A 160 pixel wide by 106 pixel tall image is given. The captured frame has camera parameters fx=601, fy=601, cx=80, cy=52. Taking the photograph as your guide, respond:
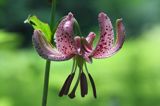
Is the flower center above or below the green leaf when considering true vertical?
below

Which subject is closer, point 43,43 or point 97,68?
point 43,43

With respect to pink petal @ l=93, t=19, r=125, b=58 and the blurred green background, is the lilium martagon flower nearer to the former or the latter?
pink petal @ l=93, t=19, r=125, b=58

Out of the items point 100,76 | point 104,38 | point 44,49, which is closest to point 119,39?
point 104,38

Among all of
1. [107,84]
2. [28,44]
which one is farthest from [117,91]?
[28,44]

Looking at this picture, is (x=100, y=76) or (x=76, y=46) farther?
(x=100, y=76)

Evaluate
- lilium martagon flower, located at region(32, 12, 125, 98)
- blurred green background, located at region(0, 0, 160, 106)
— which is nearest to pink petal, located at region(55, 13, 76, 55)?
lilium martagon flower, located at region(32, 12, 125, 98)

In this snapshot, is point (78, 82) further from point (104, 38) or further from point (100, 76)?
point (100, 76)

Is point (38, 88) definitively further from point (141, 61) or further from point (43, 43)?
point (43, 43)
